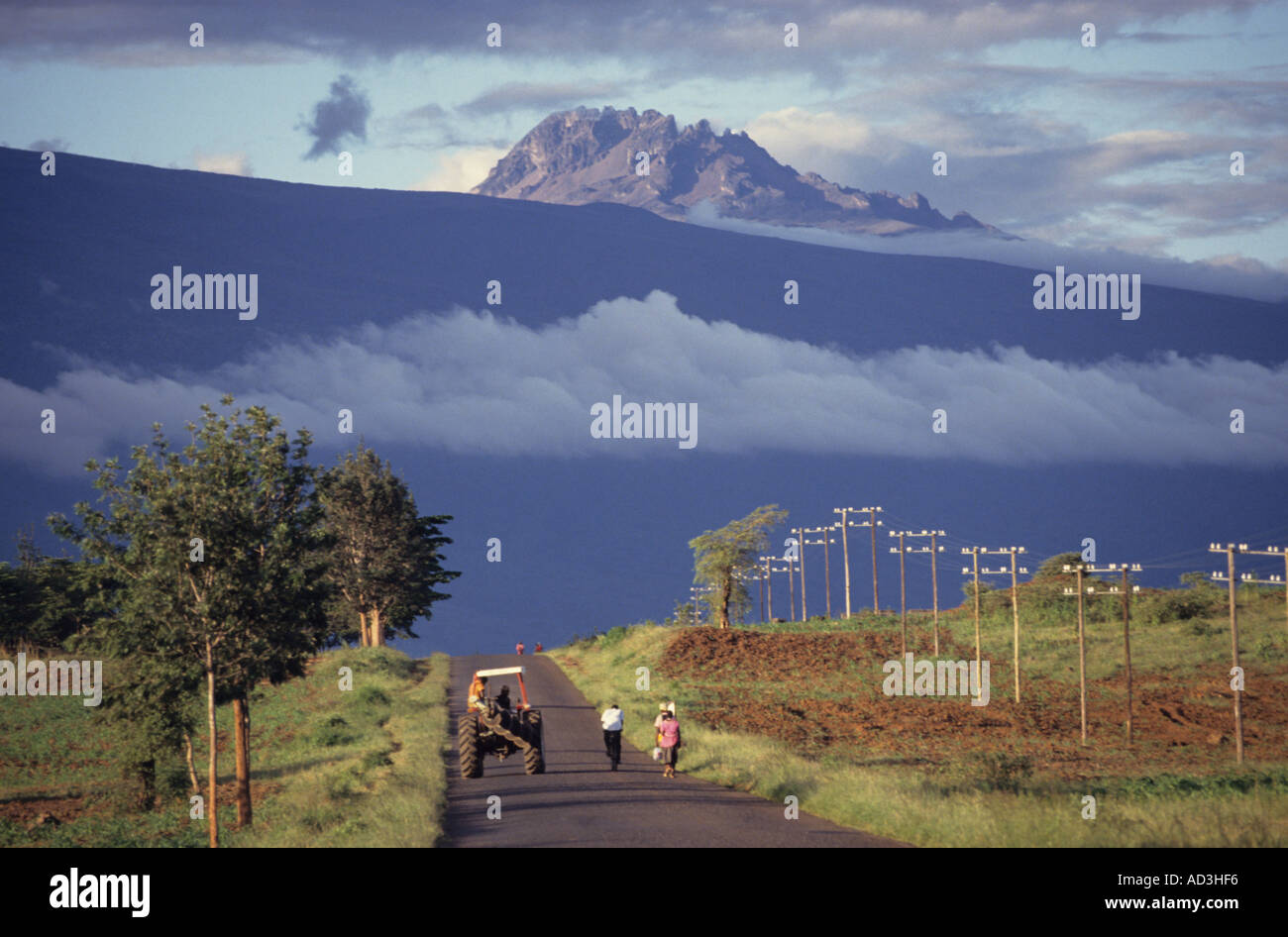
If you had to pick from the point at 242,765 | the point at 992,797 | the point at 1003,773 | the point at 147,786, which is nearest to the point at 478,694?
the point at 242,765

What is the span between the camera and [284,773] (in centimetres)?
4394

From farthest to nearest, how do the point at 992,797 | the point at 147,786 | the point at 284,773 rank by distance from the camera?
1. the point at 284,773
2. the point at 147,786
3. the point at 992,797

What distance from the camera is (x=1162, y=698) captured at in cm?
5803

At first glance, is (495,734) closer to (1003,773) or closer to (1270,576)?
(1003,773)

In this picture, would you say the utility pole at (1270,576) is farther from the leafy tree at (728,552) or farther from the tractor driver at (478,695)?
the leafy tree at (728,552)

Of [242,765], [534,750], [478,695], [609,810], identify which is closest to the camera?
[609,810]

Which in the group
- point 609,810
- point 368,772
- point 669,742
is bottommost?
point 368,772

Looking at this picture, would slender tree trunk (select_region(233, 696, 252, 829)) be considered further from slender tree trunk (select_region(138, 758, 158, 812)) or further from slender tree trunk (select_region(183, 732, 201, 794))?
slender tree trunk (select_region(138, 758, 158, 812))

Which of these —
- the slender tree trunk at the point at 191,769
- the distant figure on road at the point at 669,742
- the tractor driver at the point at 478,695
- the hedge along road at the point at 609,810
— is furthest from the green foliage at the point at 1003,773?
the slender tree trunk at the point at 191,769

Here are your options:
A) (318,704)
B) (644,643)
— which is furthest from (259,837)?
(644,643)

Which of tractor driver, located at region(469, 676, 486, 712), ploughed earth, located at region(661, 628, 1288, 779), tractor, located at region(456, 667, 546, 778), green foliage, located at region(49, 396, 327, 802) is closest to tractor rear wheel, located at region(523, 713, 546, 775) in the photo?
tractor, located at region(456, 667, 546, 778)

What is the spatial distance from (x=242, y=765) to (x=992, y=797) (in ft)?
67.4
